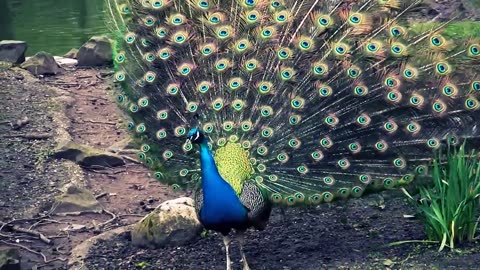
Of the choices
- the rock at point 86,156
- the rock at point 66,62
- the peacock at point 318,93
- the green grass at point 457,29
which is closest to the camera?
the peacock at point 318,93

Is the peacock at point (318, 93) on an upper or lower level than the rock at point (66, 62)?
upper

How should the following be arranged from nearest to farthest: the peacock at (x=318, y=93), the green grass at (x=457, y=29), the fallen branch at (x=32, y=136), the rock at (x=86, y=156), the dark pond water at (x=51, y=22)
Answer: the peacock at (x=318, y=93) → the green grass at (x=457, y=29) → the rock at (x=86, y=156) → the fallen branch at (x=32, y=136) → the dark pond water at (x=51, y=22)

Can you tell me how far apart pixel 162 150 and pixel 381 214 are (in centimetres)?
169

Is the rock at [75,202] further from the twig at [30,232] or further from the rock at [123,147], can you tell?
the rock at [123,147]

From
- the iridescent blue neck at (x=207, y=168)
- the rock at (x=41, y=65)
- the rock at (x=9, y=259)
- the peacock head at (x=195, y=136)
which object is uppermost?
the peacock head at (x=195, y=136)

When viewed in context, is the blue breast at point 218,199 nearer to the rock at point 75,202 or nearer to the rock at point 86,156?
the rock at point 75,202

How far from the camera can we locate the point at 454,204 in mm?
4891

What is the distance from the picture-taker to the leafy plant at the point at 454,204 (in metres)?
4.86

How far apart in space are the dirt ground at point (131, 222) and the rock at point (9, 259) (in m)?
0.43

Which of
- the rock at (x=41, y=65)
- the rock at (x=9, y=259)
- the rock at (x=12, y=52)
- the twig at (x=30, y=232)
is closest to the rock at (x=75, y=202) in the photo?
the twig at (x=30, y=232)

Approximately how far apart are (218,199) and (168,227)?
0.90m

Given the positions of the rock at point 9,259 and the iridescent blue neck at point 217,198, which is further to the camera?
the rock at point 9,259

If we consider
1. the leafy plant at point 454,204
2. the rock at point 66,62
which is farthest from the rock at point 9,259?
the rock at point 66,62

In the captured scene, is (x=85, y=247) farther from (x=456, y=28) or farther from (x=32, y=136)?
(x=456, y=28)
